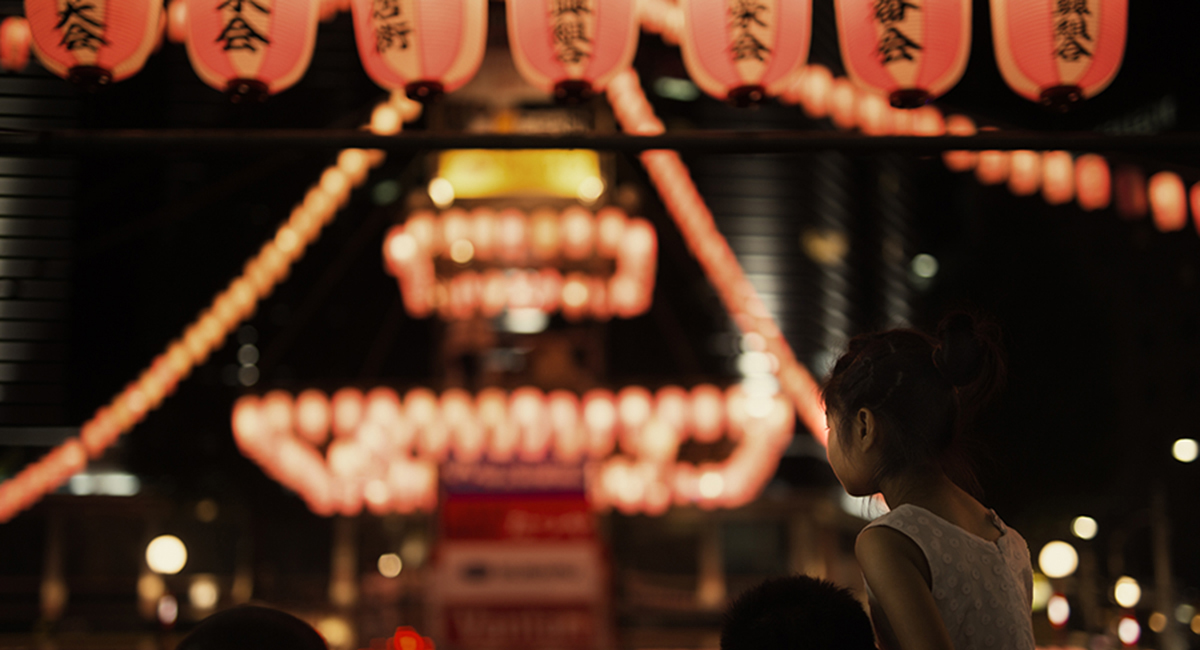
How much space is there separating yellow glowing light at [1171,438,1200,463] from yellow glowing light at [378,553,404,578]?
61.5ft

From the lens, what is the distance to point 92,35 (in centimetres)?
383

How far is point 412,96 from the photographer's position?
4.21 metres

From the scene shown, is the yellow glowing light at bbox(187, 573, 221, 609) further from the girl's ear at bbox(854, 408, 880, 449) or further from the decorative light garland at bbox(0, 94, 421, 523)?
the girl's ear at bbox(854, 408, 880, 449)

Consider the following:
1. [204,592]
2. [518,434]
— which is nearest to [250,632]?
[518,434]

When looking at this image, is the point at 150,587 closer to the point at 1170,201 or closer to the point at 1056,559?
the point at 1056,559

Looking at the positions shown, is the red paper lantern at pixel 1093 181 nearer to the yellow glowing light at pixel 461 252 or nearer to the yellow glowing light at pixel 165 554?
the yellow glowing light at pixel 461 252

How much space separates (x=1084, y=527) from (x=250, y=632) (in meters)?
19.2

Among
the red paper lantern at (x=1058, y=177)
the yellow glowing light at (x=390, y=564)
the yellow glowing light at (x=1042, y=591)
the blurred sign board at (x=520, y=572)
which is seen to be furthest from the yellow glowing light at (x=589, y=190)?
the yellow glowing light at (x=390, y=564)

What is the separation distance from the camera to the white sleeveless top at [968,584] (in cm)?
135

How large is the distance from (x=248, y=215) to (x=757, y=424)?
16742mm

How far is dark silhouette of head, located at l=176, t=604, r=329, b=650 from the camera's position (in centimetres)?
190

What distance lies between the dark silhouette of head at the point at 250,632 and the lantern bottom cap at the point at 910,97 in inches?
129

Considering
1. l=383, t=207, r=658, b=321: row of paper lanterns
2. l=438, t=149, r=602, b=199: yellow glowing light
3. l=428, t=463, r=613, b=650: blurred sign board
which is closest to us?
l=428, t=463, r=613, b=650: blurred sign board

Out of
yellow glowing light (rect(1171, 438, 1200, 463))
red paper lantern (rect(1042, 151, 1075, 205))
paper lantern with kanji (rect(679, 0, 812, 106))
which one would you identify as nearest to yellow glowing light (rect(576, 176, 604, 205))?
red paper lantern (rect(1042, 151, 1075, 205))
